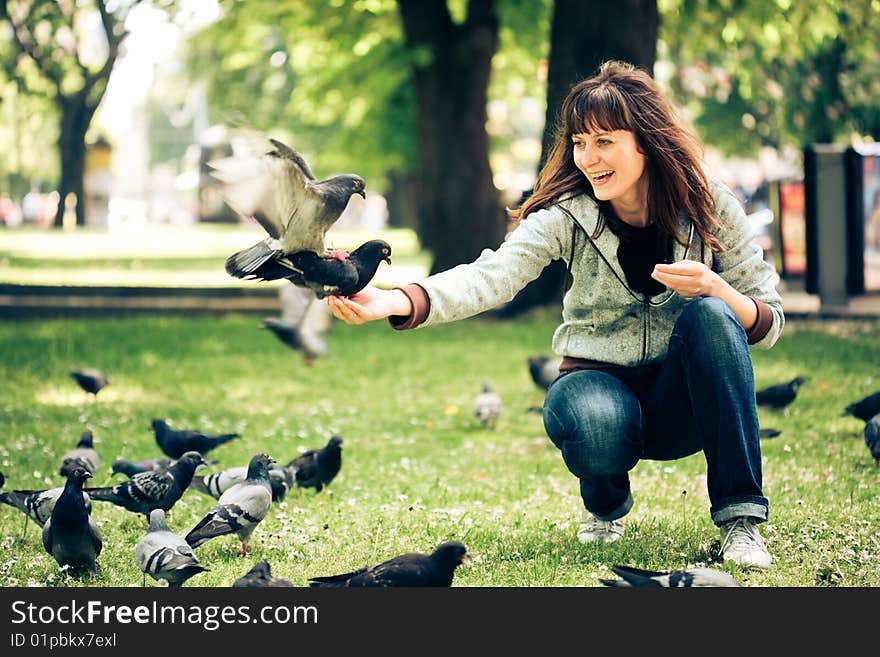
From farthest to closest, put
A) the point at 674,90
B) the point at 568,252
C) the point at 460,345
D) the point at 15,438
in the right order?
the point at 674,90
the point at 460,345
the point at 15,438
the point at 568,252

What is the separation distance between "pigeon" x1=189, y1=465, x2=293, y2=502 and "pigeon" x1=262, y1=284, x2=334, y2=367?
4.45 metres

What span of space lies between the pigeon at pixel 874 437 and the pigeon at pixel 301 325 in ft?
16.5

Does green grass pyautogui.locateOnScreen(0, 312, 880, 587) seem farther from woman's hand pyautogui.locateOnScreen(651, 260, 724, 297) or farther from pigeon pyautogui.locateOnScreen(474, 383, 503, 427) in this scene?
woman's hand pyautogui.locateOnScreen(651, 260, 724, 297)

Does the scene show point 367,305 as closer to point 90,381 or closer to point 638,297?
point 638,297

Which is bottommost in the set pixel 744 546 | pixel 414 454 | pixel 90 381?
pixel 414 454

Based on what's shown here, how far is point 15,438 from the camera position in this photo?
7977 millimetres

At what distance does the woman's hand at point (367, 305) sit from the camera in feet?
13.9

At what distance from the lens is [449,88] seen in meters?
17.5

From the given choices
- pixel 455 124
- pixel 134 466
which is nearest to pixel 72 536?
pixel 134 466

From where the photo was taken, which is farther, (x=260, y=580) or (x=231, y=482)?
(x=231, y=482)

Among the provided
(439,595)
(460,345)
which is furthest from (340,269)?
(460,345)

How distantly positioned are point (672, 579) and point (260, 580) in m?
1.38

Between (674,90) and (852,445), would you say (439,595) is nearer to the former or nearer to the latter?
(852,445)

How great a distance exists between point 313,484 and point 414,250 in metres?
31.2
